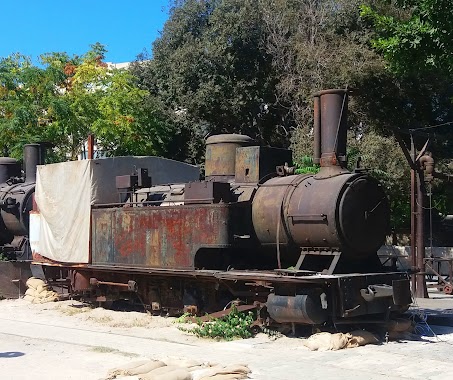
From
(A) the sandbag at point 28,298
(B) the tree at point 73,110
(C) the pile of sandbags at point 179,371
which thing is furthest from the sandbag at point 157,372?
(B) the tree at point 73,110

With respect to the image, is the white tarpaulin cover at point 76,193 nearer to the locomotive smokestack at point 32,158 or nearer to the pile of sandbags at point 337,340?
the locomotive smokestack at point 32,158

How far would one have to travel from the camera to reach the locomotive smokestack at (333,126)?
34.5 feet

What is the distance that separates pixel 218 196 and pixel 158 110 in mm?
16298

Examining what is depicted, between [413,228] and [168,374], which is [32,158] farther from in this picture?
[168,374]

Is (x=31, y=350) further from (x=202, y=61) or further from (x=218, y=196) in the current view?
(x=202, y=61)

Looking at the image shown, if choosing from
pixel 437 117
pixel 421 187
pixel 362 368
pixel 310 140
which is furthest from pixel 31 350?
pixel 437 117

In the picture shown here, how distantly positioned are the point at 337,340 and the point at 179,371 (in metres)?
2.80

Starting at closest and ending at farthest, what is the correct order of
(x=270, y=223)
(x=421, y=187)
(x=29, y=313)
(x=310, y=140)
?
1. (x=270, y=223)
2. (x=29, y=313)
3. (x=421, y=187)
4. (x=310, y=140)

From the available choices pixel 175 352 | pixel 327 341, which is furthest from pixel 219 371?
pixel 327 341

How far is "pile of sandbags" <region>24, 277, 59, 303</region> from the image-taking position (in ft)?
48.3

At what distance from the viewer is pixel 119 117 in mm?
24547

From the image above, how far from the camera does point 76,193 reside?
1371 cm

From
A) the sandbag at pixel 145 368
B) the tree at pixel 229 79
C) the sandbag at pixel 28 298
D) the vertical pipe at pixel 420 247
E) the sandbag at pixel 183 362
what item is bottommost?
the sandbag at pixel 28 298

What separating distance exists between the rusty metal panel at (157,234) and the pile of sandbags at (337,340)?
2.31 metres
